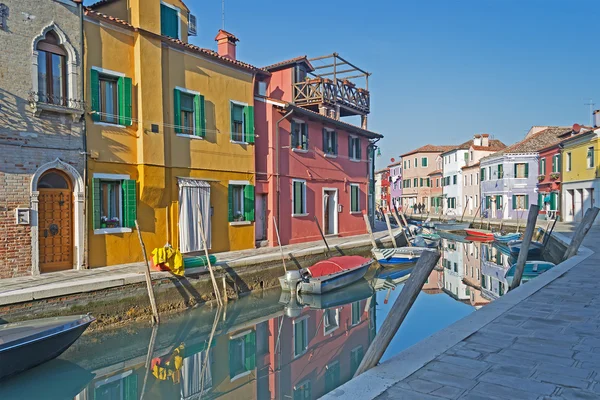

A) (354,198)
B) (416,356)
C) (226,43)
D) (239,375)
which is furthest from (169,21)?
(354,198)

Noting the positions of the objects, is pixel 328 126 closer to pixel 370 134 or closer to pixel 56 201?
pixel 370 134

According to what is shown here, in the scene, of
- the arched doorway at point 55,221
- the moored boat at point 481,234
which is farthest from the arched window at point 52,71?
the moored boat at point 481,234

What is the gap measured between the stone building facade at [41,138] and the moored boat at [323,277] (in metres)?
5.90

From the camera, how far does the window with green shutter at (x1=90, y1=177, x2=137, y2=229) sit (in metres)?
12.8

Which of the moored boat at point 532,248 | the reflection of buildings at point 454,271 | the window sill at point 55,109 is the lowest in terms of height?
the reflection of buildings at point 454,271

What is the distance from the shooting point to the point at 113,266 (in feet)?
42.1

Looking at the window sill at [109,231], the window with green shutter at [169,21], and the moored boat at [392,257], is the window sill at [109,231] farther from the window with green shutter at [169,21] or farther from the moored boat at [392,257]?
the moored boat at [392,257]

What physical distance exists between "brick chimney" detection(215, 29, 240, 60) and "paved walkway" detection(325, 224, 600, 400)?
47.0ft

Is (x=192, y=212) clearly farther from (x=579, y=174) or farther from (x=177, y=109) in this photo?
(x=579, y=174)

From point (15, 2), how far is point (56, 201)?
4.77 m

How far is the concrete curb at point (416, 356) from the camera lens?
4.01 metres

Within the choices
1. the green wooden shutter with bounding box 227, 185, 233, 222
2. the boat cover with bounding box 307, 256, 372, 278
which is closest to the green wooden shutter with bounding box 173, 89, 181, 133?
the green wooden shutter with bounding box 227, 185, 233, 222

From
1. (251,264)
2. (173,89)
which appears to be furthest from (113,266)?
(173,89)

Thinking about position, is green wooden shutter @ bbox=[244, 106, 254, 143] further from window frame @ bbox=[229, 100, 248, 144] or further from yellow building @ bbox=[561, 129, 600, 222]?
yellow building @ bbox=[561, 129, 600, 222]
